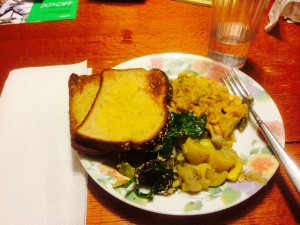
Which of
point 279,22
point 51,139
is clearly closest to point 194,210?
point 51,139

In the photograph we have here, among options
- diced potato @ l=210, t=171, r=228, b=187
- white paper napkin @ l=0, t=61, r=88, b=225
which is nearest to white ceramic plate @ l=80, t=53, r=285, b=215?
diced potato @ l=210, t=171, r=228, b=187

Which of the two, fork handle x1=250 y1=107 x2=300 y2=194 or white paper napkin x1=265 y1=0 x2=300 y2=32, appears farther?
white paper napkin x1=265 y1=0 x2=300 y2=32

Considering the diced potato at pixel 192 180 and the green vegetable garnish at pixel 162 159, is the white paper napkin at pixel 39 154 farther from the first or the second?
the diced potato at pixel 192 180

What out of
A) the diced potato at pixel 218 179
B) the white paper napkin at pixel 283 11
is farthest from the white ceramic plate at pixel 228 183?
the white paper napkin at pixel 283 11

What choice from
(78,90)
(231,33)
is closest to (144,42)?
(231,33)

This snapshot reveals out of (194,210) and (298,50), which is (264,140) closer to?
(194,210)

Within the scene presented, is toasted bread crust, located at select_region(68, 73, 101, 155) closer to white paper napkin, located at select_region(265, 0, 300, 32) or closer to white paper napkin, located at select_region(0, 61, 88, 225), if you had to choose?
white paper napkin, located at select_region(0, 61, 88, 225)
